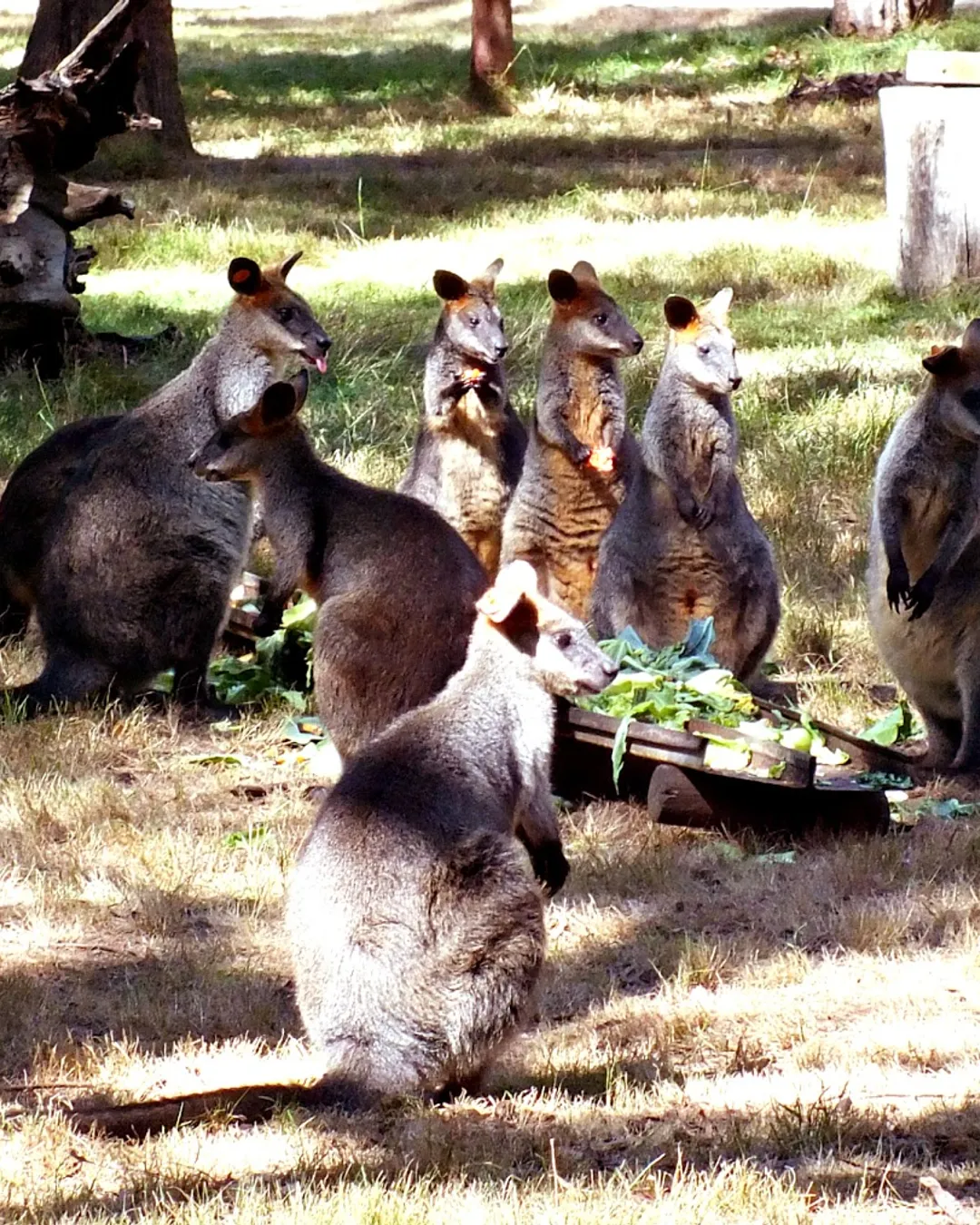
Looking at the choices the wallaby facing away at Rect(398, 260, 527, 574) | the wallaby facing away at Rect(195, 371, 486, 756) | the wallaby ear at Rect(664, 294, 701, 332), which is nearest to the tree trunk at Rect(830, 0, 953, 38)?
the wallaby facing away at Rect(398, 260, 527, 574)

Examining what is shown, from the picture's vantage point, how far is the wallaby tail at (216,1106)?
12.8ft

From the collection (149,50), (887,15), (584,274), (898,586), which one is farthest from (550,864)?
(887,15)

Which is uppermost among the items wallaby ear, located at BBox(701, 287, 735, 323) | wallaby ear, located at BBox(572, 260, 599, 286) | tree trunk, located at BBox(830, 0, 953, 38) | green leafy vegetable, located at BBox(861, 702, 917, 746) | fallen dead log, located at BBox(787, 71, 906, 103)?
wallaby ear, located at BBox(572, 260, 599, 286)

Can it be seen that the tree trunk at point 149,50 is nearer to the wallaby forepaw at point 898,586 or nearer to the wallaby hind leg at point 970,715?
the wallaby forepaw at point 898,586

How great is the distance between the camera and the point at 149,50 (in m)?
16.1

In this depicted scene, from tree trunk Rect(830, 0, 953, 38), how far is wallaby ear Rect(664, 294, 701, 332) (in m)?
19.2

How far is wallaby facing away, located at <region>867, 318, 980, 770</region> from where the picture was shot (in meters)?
6.58

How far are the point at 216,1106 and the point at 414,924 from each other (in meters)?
0.53

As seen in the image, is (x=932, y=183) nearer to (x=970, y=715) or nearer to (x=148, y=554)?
(x=970, y=715)

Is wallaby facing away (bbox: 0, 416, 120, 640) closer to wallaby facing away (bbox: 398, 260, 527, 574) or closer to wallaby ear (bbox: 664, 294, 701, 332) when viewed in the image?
wallaby facing away (bbox: 398, 260, 527, 574)

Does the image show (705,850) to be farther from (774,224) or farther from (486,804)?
(774,224)

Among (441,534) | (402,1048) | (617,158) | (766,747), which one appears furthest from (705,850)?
(617,158)

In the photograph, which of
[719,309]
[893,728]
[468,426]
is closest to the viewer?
[893,728]

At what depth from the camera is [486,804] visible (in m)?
4.45
